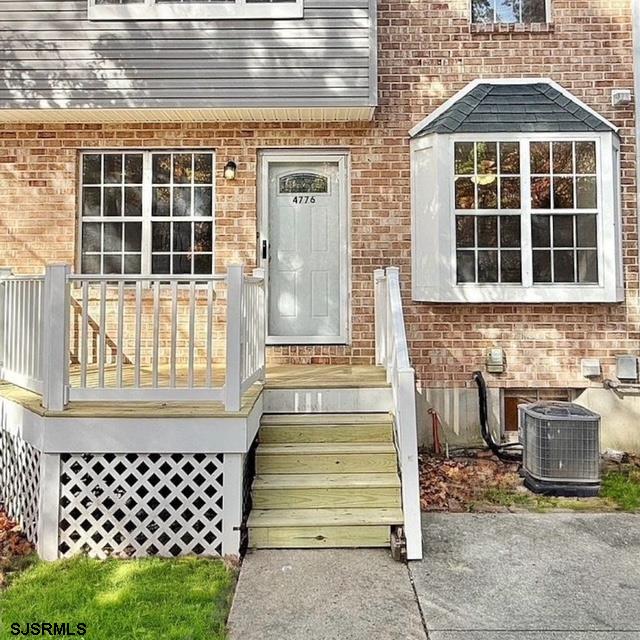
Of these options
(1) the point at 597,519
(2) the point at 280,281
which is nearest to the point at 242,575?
(1) the point at 597,519

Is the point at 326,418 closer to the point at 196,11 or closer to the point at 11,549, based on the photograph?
the point at 11,549

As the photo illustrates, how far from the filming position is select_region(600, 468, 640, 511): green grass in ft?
15.7

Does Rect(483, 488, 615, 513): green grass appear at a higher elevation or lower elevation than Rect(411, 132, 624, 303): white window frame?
lower

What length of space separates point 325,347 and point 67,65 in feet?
13.5

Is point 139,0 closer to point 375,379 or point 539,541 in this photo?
point 375,379

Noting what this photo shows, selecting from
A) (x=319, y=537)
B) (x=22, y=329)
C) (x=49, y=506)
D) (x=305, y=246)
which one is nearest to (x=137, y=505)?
(x=49, y=506)

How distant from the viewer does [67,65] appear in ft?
19.5

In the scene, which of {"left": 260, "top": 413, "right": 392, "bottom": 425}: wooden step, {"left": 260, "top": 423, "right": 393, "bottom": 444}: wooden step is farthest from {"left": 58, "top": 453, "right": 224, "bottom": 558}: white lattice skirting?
{"left": 260, "top": 413, "right": 392, "bottom": 425}: wooden step

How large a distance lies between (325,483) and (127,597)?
1.56m

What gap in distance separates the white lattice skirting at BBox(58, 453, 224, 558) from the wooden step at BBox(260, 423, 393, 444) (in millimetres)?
843

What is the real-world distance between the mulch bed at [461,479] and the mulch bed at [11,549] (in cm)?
305

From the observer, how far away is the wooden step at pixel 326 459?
4414mm

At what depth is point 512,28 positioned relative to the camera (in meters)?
6.43

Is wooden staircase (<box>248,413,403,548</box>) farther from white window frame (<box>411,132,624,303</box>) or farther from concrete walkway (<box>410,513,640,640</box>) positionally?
white window frame (<box>411,132,624,303</box>)
